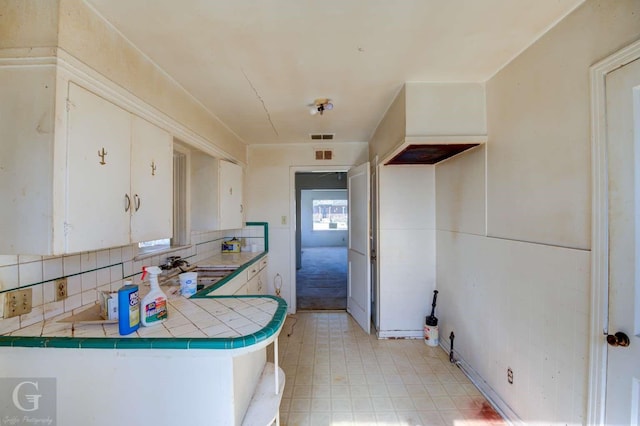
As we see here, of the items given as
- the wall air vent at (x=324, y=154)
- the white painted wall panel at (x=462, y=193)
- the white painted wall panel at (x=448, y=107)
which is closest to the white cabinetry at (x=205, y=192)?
the wall air vent at (x=324, y=154)

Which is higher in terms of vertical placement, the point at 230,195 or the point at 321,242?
the point at 230,195

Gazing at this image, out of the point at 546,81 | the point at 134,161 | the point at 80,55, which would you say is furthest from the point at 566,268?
the point at 80,55

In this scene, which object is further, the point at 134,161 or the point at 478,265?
the point at 478,265

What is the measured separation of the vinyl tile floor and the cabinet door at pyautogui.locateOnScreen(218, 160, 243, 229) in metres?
1.44

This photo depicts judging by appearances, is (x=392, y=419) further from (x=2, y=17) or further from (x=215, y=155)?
(x=2, y=17)

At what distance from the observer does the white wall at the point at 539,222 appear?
126cm

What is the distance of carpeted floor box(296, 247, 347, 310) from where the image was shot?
14.0ft

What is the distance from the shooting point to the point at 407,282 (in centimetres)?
301

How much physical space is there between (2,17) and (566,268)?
2.75 metres

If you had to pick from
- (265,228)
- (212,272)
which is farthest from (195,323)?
(265,228)

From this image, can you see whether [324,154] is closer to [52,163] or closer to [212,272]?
[212,272]

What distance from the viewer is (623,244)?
1.09 metres

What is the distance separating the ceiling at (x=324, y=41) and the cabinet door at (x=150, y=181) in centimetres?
47
